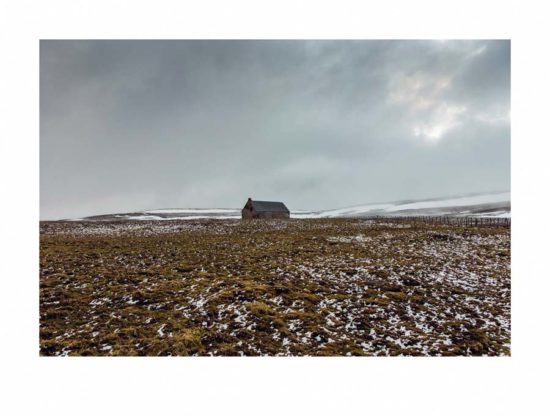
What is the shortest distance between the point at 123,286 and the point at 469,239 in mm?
25314

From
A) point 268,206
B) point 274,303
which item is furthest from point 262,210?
point 274,303

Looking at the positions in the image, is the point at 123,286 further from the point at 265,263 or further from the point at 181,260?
the point at 265,263

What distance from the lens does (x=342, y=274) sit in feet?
40.1

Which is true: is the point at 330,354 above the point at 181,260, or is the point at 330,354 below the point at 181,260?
below

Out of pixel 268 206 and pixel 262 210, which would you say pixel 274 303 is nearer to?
pixel 262 210

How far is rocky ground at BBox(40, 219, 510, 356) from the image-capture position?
23.3 ft

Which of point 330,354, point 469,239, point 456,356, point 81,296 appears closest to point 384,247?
point 469,239

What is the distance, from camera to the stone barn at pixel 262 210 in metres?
65.9

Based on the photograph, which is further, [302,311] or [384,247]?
[384,247]

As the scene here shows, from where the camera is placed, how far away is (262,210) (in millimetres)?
67125

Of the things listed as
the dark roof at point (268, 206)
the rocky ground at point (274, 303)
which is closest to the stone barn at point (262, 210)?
the dark roof at point (268, 206)

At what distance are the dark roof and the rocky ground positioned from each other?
50463 mm

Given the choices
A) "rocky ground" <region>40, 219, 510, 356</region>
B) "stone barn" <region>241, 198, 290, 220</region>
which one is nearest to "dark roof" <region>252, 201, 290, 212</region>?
"stone barn" <region>241, 198, 290, 220</region>

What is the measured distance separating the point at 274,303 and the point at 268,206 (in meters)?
61.7
